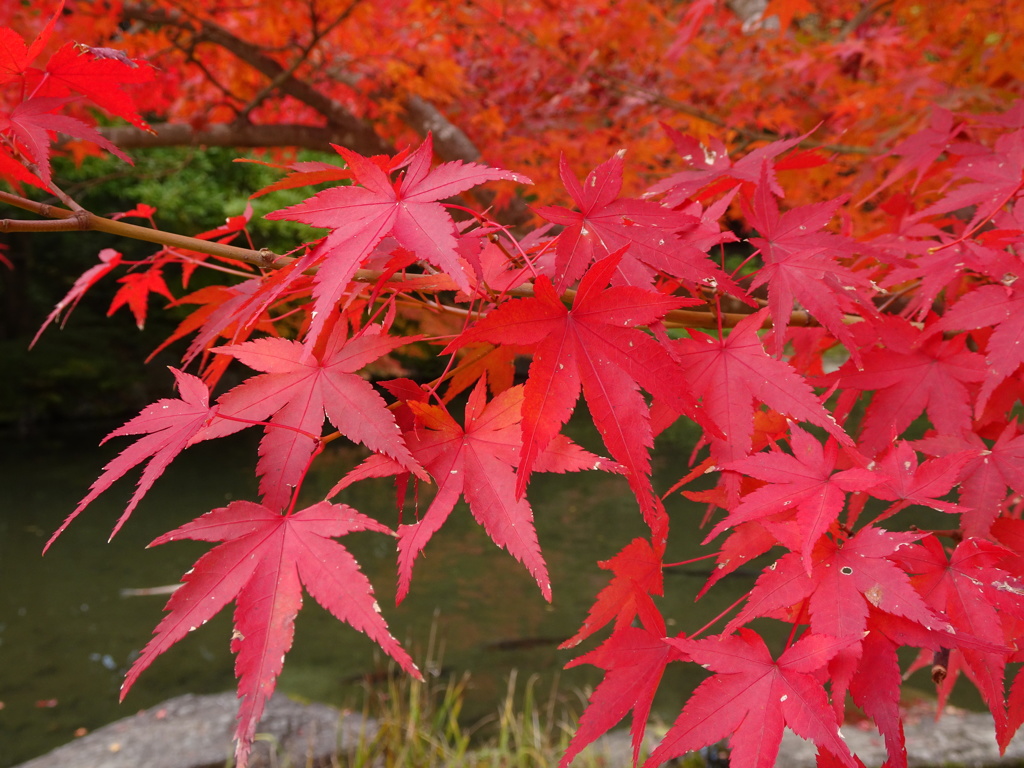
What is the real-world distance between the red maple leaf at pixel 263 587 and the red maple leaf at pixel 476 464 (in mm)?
37

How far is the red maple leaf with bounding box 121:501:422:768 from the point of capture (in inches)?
19.6

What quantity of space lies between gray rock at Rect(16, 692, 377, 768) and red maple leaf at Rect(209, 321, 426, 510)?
76.1 inches

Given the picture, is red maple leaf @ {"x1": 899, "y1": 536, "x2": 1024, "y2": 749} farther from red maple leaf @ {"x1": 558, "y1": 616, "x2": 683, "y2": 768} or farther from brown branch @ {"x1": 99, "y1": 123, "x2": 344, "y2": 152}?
brown branch @ {"x1": 99, "y1": 123, "x2": 344, "y2": 152}

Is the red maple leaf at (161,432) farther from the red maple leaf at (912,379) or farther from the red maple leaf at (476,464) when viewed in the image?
the red maple leaf at (912,379)

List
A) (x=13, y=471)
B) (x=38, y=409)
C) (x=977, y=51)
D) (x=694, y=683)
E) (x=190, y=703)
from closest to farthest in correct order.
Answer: (x=977, y=51), (x=190, y=703), (x=694, y=683), (x=13, y=471), (x=38, y=409)

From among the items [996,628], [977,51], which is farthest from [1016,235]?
[977,51]

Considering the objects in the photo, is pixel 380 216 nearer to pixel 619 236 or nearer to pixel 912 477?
pixel 619 236

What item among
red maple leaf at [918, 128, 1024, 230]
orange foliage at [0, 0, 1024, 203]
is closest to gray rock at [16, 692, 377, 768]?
red maple leaf at [918, 128, 1024, 230]

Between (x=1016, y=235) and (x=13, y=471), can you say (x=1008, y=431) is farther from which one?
(x=13, y=471)

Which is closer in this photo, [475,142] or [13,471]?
[475,142]

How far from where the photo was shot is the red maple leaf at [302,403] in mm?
552

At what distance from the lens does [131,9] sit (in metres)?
2.82

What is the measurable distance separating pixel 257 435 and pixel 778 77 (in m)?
6.54

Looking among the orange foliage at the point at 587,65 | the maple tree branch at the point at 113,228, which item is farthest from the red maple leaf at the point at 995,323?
the orange foliage at the point at 587,65
